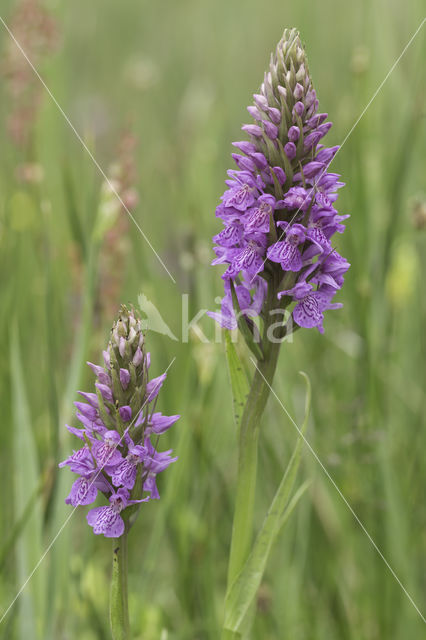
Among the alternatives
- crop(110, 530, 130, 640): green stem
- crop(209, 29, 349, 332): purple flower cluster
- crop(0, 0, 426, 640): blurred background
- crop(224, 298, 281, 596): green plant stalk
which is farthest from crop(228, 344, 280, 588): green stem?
crop(0, 0, 426, 640): blurred background

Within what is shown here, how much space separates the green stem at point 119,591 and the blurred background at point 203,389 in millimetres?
582

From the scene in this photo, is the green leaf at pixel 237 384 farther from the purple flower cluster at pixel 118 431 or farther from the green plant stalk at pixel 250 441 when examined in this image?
the purple flower cluster at pixel 118 431

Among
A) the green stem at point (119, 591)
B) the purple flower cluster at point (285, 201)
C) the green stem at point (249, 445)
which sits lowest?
the green stem at point (119, 591)

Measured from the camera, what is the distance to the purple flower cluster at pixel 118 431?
137cm

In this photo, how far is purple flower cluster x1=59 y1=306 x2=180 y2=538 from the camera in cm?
137

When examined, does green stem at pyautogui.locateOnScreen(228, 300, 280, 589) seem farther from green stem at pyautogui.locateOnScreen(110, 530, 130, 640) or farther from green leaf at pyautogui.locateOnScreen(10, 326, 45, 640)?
green leaf at pyautogui.locateOnScreen(10, 326, 45, 640)

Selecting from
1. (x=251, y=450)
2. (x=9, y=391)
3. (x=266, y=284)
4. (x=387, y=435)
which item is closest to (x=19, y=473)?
(x=9, y=391)

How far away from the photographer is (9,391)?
9.01ft

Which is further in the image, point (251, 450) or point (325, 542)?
point (325, 542)

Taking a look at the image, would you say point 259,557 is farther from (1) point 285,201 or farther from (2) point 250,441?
(1) point 285,201

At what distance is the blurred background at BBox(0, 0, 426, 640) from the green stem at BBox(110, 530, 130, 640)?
0.58 m

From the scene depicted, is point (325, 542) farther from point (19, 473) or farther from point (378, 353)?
point (19, 473)

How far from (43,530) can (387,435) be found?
1.40 metres

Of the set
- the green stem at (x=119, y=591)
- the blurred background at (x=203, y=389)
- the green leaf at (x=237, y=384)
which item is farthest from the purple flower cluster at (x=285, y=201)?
the blurred background at (x=203, y=389)
